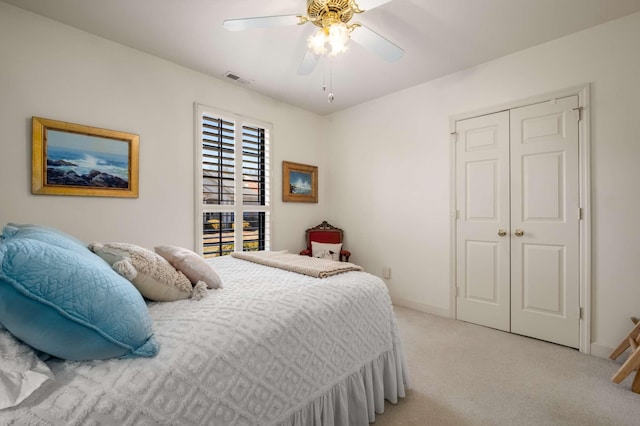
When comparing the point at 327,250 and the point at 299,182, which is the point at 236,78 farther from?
the point at 327,250

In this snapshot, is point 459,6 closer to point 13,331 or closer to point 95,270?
Result: point 95,270

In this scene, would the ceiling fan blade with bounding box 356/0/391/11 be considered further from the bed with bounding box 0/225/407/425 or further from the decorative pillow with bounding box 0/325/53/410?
the decorative pillow with bounding box 0/325/53/410

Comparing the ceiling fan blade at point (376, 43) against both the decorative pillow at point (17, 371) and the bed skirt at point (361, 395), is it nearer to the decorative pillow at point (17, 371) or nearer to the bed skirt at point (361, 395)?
the bed skirt at point (361, 395)

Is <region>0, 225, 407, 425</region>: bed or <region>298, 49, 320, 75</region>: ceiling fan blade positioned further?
<region>298, 49, 320, 75</region>: ceiling fan blade

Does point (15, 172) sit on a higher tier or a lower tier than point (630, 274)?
higher

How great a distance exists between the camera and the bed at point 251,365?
0.76 metres

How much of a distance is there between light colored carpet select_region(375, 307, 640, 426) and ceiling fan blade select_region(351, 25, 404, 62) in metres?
Answer: 2.33

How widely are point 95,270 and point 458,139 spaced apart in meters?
3.30

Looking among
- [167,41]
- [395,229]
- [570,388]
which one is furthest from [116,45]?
[570,388]

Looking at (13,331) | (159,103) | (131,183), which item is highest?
(159,103)

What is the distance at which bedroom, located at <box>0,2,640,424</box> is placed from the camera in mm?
2229

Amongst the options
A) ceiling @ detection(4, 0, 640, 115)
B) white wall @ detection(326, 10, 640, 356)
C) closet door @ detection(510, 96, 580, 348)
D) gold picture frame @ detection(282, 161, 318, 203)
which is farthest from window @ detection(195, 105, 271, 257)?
closet door @ detection(510, 96, 580, 348)

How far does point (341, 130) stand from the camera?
4.30 metres

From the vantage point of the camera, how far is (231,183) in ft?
11.2
